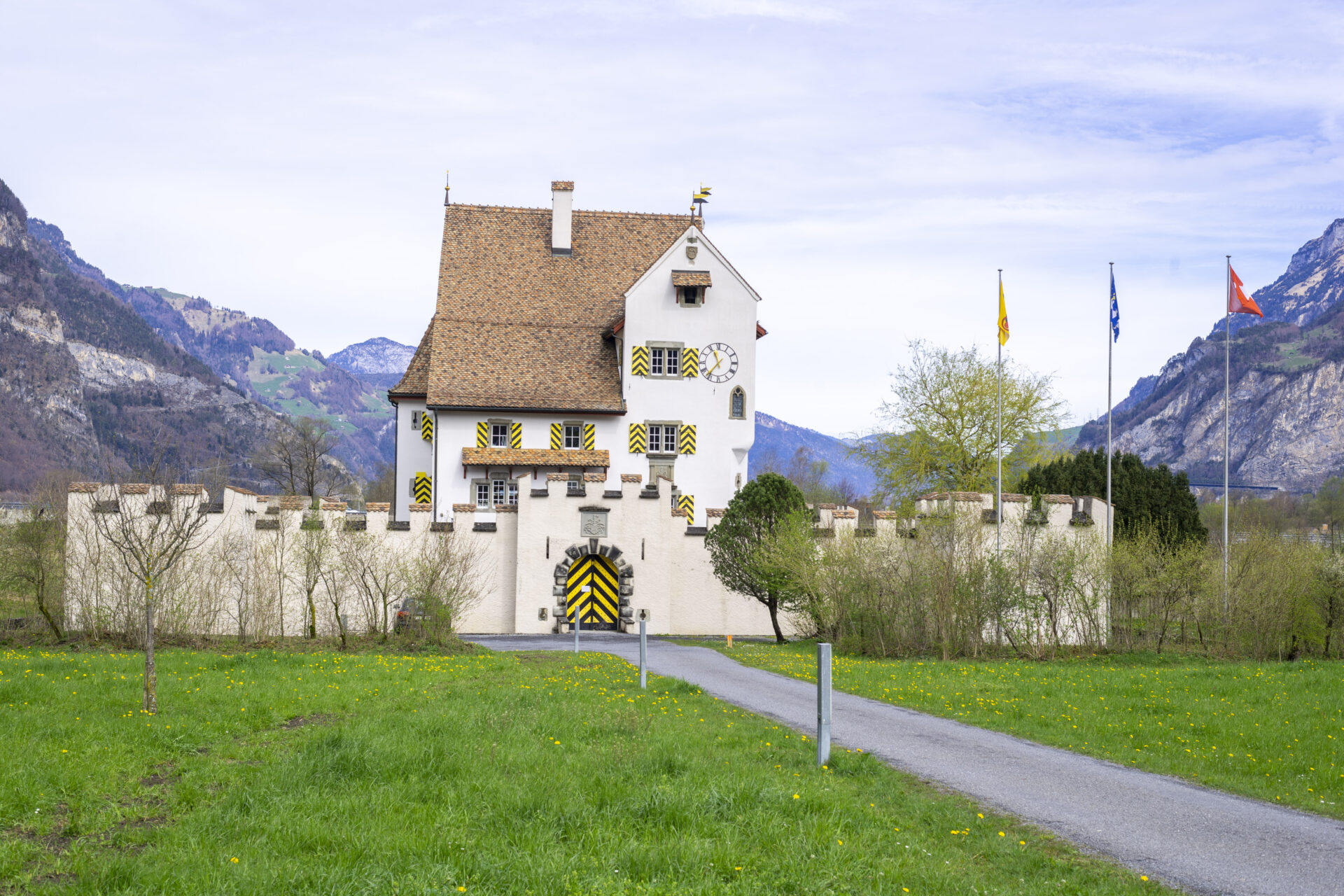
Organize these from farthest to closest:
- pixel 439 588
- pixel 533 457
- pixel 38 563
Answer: pixel 533 457 < pixel 439 588 < pixel 38 563

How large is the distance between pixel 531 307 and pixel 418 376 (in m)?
5.97

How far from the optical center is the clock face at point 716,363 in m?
43.2

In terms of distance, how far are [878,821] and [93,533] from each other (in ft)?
75.8

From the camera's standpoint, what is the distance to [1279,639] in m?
24.7

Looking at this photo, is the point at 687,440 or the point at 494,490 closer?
the point at 494,490

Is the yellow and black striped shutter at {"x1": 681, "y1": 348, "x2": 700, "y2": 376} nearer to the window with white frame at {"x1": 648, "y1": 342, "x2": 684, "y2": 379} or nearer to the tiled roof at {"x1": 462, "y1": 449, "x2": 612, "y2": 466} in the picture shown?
the window with white frame at {"x1": 648, "y1": 342, "x2": 684, "y2": 379}

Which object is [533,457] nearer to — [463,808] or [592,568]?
[592,568]

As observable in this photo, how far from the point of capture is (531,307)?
4516cm

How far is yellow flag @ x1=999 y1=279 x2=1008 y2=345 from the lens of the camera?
3072cm

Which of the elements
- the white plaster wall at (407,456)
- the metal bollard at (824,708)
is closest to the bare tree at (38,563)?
the metal bollard at (824,708)

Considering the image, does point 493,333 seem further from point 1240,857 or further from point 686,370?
point 1240,857

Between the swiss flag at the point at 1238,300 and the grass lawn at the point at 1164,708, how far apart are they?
38.5 ft

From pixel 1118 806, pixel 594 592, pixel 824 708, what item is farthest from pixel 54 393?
pixel 1118 806

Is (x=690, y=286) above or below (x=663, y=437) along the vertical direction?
above
